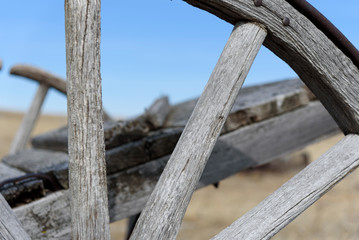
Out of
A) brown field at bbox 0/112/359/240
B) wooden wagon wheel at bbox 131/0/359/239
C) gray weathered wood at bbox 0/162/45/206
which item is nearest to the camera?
wooden wagon wheel at bbox 131/0/359/239

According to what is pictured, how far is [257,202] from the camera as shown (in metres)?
5.78

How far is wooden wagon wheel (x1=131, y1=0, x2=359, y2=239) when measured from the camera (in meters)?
1.05

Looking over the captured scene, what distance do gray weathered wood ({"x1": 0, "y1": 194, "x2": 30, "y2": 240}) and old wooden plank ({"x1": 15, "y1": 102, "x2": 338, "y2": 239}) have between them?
0.41 m

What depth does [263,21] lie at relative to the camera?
1.13m

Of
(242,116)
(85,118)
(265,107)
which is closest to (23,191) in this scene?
(85,118)

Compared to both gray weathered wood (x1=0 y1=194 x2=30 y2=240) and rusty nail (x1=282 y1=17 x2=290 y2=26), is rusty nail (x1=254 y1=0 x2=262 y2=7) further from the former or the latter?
gray weathered wood (x1=0 y1=194 x2=30 y2=240)

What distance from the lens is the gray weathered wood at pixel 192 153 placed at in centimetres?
104

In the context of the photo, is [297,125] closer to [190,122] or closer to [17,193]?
[190,122]

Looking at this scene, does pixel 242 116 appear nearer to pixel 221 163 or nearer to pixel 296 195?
pixel 221 163

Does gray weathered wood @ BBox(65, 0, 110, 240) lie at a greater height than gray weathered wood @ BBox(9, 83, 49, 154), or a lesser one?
lesser

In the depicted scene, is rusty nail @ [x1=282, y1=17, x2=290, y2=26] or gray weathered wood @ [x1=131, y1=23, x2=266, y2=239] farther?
rusty nail @ [x1=282, y1=17, x2=290, y2=26]

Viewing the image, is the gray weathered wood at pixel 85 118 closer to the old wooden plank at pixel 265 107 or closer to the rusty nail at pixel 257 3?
the rusty nail at pixel 257 3

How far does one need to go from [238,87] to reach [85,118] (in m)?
0.44

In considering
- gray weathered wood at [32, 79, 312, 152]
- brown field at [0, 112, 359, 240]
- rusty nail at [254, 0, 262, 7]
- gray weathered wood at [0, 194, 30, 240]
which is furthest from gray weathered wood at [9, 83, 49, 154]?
rusty nail at [254, 0, 262, 7]
